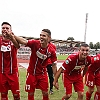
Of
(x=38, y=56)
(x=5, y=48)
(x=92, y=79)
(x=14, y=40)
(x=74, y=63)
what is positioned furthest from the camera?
(x=92, y=79)

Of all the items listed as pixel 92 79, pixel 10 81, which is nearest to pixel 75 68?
pixel 92 79

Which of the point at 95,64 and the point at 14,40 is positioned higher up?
the point at 14,40

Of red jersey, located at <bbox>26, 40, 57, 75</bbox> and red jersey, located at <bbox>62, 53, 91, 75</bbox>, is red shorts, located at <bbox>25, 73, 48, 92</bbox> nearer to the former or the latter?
red jersey, located at <bbox>26, 40, 57, 75</bbox>

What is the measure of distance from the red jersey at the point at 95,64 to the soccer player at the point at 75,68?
0.76 ft

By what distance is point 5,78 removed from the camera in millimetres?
5777

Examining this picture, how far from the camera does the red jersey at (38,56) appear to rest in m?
5.91

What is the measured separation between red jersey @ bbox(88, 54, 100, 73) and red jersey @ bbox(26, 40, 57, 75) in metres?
1.30

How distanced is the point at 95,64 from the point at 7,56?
2651 mm

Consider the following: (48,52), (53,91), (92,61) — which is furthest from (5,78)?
(53,91)

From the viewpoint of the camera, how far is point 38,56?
5.94m

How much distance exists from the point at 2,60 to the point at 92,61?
2.49m

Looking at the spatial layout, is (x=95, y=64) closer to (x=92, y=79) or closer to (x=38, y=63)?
(x=92, y=79)

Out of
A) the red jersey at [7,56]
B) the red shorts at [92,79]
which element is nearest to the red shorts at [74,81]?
the red shorts at [92,79]

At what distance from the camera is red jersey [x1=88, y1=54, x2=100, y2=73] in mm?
6775
